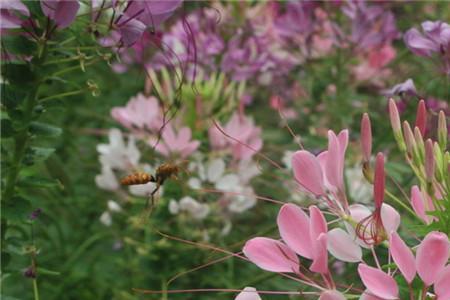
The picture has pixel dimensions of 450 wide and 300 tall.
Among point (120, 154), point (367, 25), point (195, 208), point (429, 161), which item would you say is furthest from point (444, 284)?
point (367, 25)

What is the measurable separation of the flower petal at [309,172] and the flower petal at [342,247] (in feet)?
0.16

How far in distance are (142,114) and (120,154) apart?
0.25 ft

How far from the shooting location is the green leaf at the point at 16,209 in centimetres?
100

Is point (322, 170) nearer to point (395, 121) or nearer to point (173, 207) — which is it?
point (395, 121)

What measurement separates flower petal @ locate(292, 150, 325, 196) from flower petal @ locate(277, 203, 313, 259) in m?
0.06

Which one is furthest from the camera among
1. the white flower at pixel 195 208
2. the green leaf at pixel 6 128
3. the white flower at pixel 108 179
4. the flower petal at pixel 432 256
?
the white flower at pixel 108 179

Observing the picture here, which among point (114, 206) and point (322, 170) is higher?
point (322, 170)

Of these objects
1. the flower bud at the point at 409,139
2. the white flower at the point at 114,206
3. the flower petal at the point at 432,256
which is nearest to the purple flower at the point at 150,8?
the flower bud at the point at 409,139

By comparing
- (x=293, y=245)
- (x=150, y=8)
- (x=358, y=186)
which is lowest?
(x=358, y=186)

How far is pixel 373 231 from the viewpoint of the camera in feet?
2.55

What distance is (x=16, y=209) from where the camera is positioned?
1.01m

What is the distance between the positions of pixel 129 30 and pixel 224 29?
0.91 meters

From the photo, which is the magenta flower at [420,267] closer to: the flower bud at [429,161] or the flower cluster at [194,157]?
the flower bud at [429,161]

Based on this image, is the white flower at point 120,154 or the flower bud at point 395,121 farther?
the white flower at point 120,154
